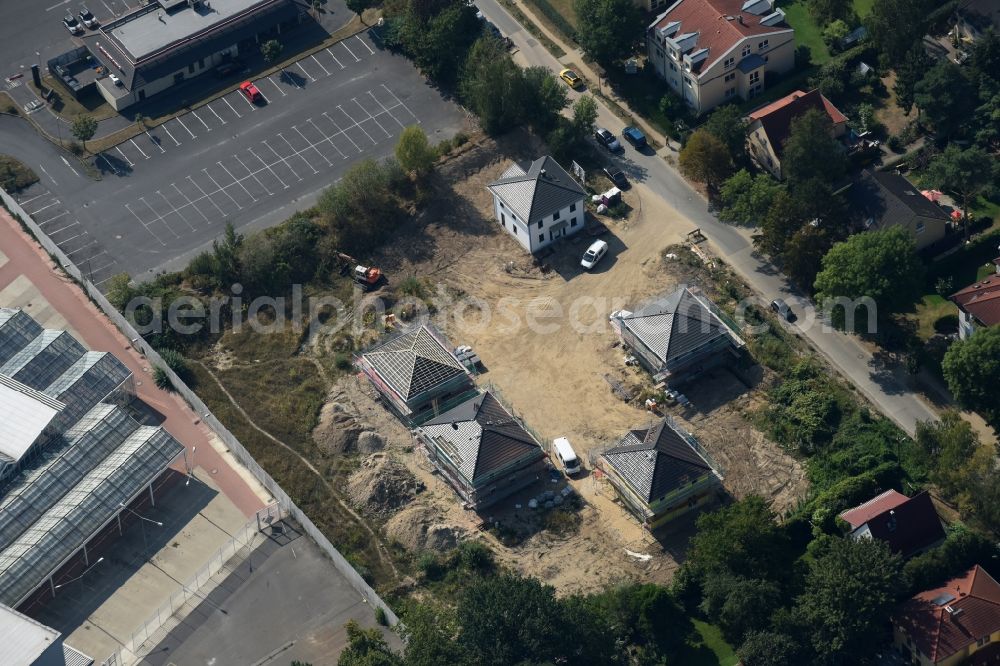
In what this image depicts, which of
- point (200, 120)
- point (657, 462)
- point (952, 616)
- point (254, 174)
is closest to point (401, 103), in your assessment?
point (254, 174)

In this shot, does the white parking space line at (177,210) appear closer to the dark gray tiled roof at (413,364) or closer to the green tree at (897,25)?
the dark gray tiled roof at (413,364)

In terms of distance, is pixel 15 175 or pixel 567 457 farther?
pixel 15 175

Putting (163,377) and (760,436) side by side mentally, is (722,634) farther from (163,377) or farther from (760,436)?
(163,377)

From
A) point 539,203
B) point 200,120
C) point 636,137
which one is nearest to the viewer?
point 539,203

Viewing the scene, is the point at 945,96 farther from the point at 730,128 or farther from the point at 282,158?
the point at 282,158

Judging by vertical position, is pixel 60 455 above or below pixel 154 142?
above

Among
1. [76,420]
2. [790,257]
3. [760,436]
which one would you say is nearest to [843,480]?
[760,436]
